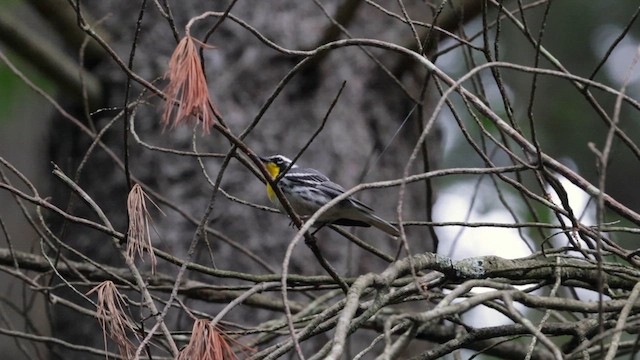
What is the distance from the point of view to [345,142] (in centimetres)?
393

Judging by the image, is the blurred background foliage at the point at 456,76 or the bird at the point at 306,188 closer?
the bird at the point at 306,188

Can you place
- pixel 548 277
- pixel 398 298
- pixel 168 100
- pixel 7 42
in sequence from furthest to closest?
1. pixel 7 42
2. pixel 548 277
3. pixel 398 298
4. pixel 168 100

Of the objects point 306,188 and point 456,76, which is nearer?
point 306,188

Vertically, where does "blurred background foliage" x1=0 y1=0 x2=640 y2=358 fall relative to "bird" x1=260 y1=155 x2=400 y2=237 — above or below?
above

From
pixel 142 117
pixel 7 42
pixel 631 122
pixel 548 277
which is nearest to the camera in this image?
pixel 548 277

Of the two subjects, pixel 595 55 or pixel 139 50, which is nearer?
pixel 139 50

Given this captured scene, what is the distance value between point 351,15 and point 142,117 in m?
1.02

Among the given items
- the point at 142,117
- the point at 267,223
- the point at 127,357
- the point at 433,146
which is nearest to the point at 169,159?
the point at 142,117

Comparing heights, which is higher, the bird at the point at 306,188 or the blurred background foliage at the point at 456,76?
the blurred background foliage at the point at 456,76

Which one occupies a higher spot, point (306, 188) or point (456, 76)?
point (456, 76)

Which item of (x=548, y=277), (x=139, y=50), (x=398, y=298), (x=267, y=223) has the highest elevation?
(x=139, y=50)

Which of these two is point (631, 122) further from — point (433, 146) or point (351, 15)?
point (351, 15)

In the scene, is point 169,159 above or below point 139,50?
below

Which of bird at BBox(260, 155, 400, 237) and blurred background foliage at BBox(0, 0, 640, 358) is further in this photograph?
blurred background foliage at BBox(0, 0, 640, 358)
